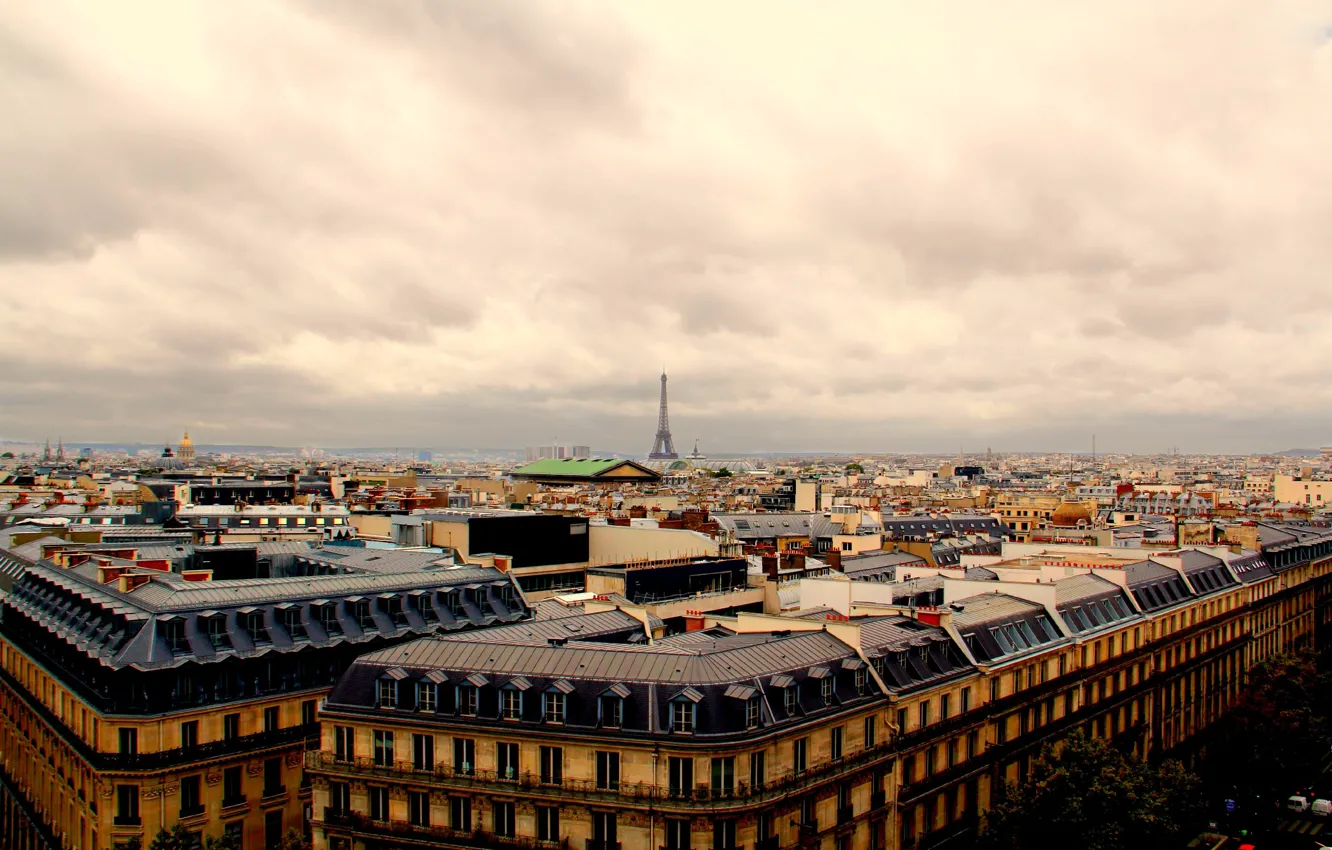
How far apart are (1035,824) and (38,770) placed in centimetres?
5631

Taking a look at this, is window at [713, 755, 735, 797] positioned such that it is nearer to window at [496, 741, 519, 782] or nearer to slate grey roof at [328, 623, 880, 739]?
slate grey roof at [328, 623, 880, 739]

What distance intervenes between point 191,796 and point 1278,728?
2752 inches

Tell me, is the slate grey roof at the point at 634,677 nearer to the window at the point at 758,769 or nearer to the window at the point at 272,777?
the window at the point at 758,769

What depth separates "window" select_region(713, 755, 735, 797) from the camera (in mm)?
43625

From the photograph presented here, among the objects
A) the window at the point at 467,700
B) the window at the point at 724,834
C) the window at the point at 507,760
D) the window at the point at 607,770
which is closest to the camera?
the window at the point at 724,834

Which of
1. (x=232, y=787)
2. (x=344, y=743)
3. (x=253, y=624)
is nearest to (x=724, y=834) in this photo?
(x=344, y=743)

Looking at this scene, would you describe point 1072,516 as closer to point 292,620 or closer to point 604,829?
point 292,620

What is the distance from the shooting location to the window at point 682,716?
145 feet

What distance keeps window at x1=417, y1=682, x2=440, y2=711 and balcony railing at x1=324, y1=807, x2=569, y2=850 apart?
4834 mm

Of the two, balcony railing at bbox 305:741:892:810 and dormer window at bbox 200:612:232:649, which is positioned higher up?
dormer window at bbox 200:612:232:649

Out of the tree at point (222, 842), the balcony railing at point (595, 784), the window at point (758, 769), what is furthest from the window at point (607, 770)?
the tree at point (222, 842)

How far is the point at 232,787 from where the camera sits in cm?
5400

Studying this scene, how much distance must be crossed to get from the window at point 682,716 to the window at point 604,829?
14.3 feet

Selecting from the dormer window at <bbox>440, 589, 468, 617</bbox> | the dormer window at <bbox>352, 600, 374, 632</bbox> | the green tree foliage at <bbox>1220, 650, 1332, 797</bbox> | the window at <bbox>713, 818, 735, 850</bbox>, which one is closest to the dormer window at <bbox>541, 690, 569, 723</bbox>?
the window at <bbox>713, 818, 735, 850</bbox>
